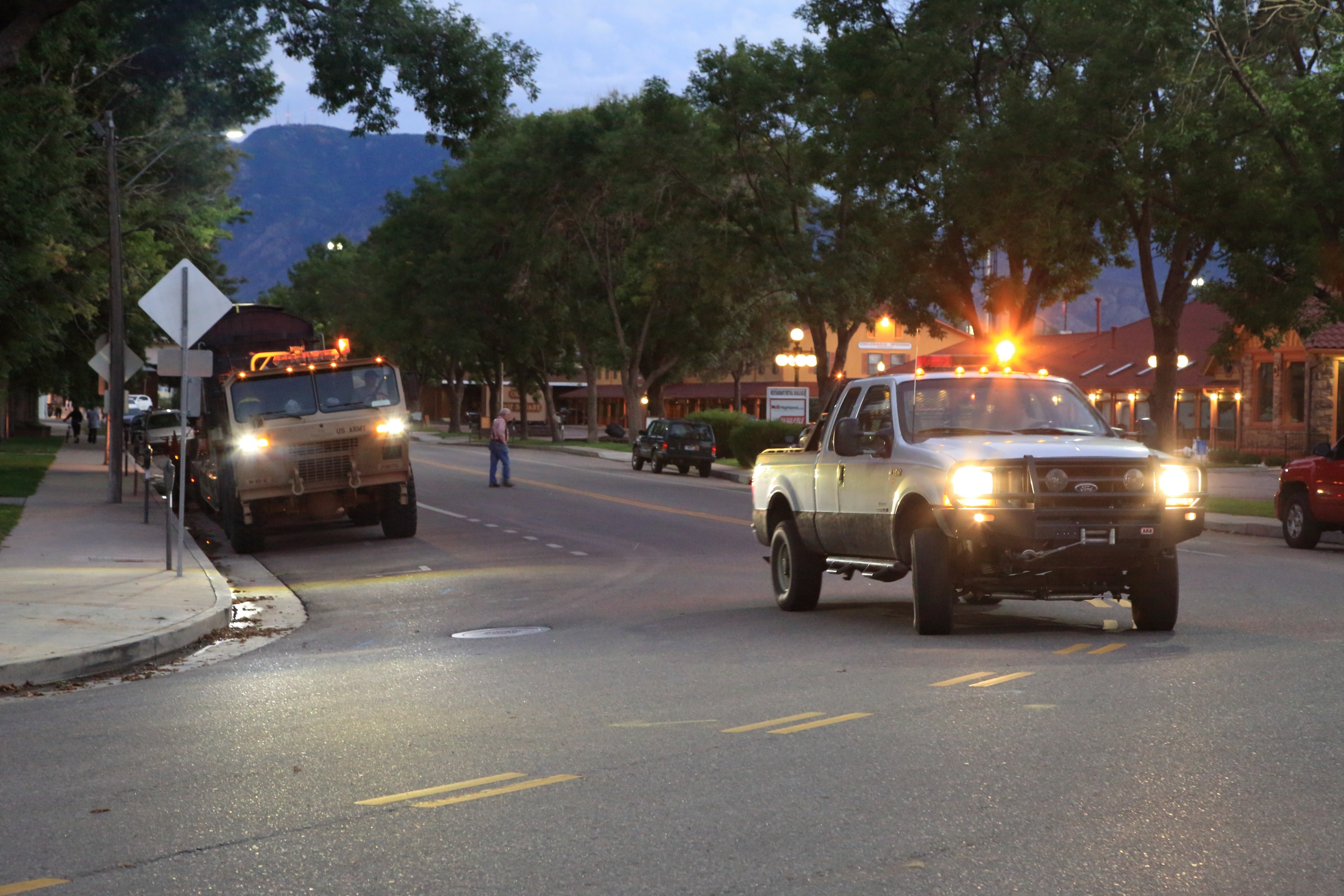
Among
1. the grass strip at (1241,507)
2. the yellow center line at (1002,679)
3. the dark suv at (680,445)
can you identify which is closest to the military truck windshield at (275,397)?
the yellow center line at (1002,679)

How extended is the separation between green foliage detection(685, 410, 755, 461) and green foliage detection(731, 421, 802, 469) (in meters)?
4.10

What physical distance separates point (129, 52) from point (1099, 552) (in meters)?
21.7

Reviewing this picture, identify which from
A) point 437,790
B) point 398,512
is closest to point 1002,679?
point 437,790

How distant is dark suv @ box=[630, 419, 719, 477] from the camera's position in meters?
45.2

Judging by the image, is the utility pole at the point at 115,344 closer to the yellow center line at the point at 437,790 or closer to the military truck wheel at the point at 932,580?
the military truck wheel at the point at 932,580

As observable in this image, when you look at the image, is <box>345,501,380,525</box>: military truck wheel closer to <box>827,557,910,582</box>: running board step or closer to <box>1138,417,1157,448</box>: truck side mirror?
<box>827,557,910,582</box>: running board step

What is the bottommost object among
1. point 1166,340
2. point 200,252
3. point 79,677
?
point 79,677

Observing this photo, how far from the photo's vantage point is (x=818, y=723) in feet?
26.0

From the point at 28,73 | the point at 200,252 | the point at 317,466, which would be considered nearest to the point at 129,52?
the point at 28,73

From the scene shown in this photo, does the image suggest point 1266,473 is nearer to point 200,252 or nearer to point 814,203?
point 814,203

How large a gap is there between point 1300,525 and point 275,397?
14.8m

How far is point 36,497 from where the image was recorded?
91.5 ft

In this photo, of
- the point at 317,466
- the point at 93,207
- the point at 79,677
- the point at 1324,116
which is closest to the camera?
the point at 79,677

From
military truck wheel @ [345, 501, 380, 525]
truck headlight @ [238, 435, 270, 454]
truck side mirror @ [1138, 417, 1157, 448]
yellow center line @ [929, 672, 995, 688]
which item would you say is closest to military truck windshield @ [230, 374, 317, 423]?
truck headlight @ [238, 435, 270, 454]
